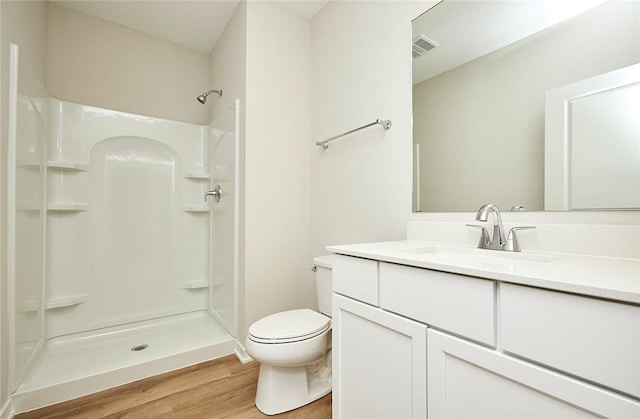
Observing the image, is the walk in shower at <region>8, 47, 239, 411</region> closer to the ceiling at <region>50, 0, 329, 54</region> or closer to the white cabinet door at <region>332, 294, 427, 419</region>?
the ceiling at <region>50, 0, 329, 54</region>

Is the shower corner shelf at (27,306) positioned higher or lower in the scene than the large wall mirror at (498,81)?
lower

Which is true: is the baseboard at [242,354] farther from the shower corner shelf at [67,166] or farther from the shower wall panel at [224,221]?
the shower corner shelf at [67,166]

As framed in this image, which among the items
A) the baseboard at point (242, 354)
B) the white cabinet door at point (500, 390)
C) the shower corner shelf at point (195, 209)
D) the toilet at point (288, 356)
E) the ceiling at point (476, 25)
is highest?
the ceiling at point (476, 25)

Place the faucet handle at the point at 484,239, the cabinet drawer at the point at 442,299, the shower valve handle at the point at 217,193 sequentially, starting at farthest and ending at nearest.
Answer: the shower valve handle at the point at 217,193
the faucet handle at the point at 484,239
the cabinet drawer at the point at 442,299

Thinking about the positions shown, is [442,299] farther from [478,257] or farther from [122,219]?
[122,219]

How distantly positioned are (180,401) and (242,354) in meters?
0.45

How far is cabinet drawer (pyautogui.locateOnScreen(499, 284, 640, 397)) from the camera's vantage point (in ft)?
1.63

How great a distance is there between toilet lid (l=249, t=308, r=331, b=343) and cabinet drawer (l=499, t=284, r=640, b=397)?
0.89 m

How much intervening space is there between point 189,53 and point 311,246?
2.21 m

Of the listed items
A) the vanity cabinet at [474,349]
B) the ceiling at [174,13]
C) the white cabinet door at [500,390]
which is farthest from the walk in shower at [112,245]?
the white cabinet door at [500,390]

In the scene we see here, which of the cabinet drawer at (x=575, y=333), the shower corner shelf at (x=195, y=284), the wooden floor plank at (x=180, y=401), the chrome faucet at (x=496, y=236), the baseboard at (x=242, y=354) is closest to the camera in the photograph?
the cabinet drawer at (x=575, y=333)

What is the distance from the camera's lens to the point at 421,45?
4.60 ft

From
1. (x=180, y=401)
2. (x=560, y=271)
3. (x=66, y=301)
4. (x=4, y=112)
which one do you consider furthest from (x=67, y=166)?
→ (x=560, y=271)

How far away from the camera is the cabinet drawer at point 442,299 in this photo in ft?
2.27
